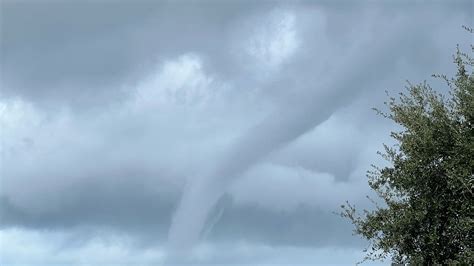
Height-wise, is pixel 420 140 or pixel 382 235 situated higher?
pixel 420 140

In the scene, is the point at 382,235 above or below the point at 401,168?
below

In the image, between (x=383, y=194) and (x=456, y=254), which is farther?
(x=383, y=194)

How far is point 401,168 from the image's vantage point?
3928 cm

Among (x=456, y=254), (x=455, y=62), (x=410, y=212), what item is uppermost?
(x=455, y=62)

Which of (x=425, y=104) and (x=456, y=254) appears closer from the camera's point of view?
(x=456, y=254)

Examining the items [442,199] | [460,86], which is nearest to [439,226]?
[442,199]

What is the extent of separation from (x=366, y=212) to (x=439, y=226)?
3.77 meters

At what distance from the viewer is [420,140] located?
3788cm

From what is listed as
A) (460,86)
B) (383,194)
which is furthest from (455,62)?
(383,194)

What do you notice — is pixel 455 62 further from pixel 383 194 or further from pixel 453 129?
pixel 383 194

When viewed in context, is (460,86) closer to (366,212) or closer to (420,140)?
(420,140)

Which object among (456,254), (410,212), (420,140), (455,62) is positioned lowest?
(456,254)

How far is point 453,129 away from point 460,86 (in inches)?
100

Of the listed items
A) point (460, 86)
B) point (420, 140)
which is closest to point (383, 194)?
point (420, 140)
